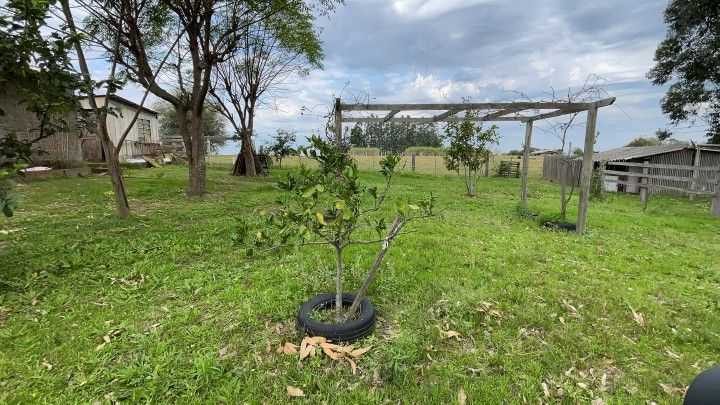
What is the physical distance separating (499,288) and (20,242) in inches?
241

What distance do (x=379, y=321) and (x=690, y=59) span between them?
21.4m

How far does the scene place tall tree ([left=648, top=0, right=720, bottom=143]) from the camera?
603 inches

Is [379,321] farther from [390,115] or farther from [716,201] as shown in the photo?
[716,201]

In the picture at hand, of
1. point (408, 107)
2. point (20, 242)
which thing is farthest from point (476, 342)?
point (20, 242)

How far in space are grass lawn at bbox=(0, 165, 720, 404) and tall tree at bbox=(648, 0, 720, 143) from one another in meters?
15.5

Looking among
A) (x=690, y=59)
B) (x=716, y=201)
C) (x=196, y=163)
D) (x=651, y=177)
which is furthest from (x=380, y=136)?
(x=690, y=59)

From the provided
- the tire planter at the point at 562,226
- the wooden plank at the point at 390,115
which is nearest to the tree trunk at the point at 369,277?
the wooden plank at the point at 390,115

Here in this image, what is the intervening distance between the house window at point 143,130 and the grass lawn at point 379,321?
61.7 feet

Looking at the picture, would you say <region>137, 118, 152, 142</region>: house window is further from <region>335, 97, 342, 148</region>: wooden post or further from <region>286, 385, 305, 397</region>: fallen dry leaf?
<region>286, 385, 305, 397</region>: fallen dry leaf

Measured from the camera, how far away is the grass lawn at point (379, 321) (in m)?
2.33

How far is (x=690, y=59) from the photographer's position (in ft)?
54.0

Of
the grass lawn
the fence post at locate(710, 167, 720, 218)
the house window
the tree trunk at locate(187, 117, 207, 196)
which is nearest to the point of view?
the grass lawn

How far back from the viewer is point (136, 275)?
13.0 ft

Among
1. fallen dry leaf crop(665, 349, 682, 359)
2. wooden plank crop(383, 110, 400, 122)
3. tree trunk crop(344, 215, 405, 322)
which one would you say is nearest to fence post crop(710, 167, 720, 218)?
wooden plank crop(383, 110, 400, 122)
